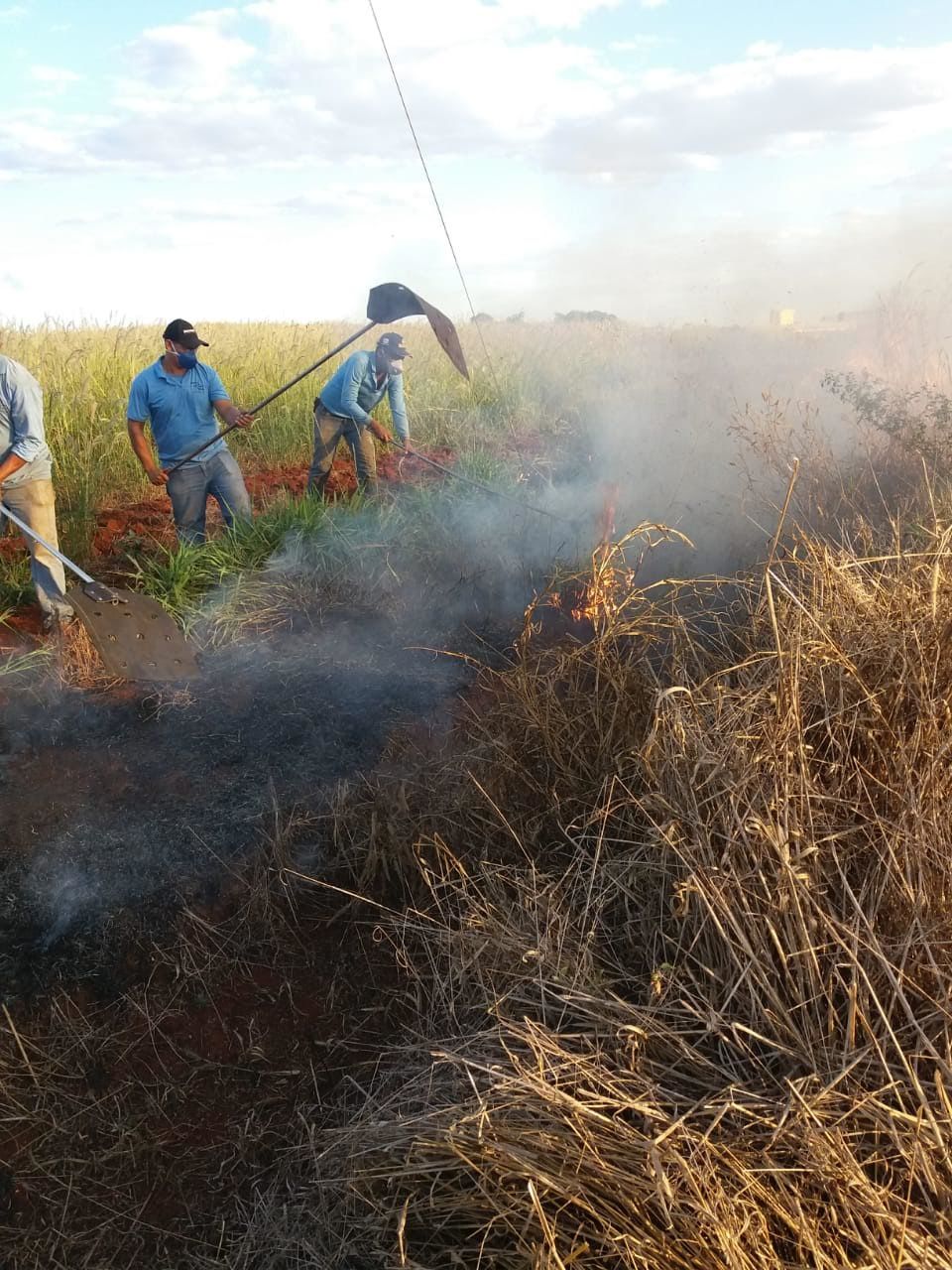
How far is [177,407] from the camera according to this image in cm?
671

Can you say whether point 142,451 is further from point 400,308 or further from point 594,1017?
point 594,1017

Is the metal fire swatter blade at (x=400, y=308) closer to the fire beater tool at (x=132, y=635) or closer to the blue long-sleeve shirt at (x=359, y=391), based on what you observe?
the blue long-sleeve shirt at (x=359, y=391)

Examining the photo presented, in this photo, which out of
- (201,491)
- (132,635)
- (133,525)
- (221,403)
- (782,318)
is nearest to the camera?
(132,635)

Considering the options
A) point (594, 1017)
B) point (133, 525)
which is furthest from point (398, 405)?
point (594, 1017)

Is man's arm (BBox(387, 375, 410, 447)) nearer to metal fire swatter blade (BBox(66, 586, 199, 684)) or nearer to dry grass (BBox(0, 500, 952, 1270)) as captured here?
metal fire swatter blade (BBox(66, 586, 199, 684))

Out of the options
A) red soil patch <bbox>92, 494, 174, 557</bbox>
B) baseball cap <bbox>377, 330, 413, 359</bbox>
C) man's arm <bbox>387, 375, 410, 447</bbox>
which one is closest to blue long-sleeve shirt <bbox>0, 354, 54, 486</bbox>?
red soil patch <bbox>92, 494, 174, 557</bbox>

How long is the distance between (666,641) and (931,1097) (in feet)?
6.62

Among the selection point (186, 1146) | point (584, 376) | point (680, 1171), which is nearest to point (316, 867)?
point (186, 1146)

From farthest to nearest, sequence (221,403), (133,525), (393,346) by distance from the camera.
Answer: (133,525) → (393,346) → (221,403)

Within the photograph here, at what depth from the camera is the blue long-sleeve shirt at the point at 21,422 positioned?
5.72 m

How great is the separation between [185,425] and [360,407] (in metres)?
1.74

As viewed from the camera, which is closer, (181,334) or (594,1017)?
(594,1017)

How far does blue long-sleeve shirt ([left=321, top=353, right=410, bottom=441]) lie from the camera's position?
7.82 m

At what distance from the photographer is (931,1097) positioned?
204cm
